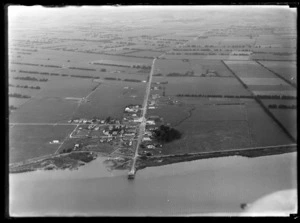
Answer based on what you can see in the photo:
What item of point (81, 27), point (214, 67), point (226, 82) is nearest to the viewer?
point (226, 82)

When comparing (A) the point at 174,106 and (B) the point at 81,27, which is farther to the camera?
(B) the point at 81,27

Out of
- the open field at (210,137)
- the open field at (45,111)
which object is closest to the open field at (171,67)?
the open field at (45,111)

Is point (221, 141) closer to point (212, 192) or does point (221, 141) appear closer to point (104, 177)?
point (212, 192)

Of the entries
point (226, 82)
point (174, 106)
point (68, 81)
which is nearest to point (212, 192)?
point (174, 106)

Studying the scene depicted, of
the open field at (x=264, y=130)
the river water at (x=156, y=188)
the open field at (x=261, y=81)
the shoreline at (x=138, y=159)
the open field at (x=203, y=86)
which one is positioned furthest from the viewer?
the open field at (x=261, y=81)

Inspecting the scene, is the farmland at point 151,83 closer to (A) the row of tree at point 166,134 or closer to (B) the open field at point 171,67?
(B) the open field at point 171,67

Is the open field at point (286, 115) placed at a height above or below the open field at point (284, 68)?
below

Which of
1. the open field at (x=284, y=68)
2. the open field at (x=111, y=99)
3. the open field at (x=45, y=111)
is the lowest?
the open field at (x=45, y=111)

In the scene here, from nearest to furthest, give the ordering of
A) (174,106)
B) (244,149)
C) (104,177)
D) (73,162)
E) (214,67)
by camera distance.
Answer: (104,177)
(73,162)
(244,149)
(174,106)
(214,67)
